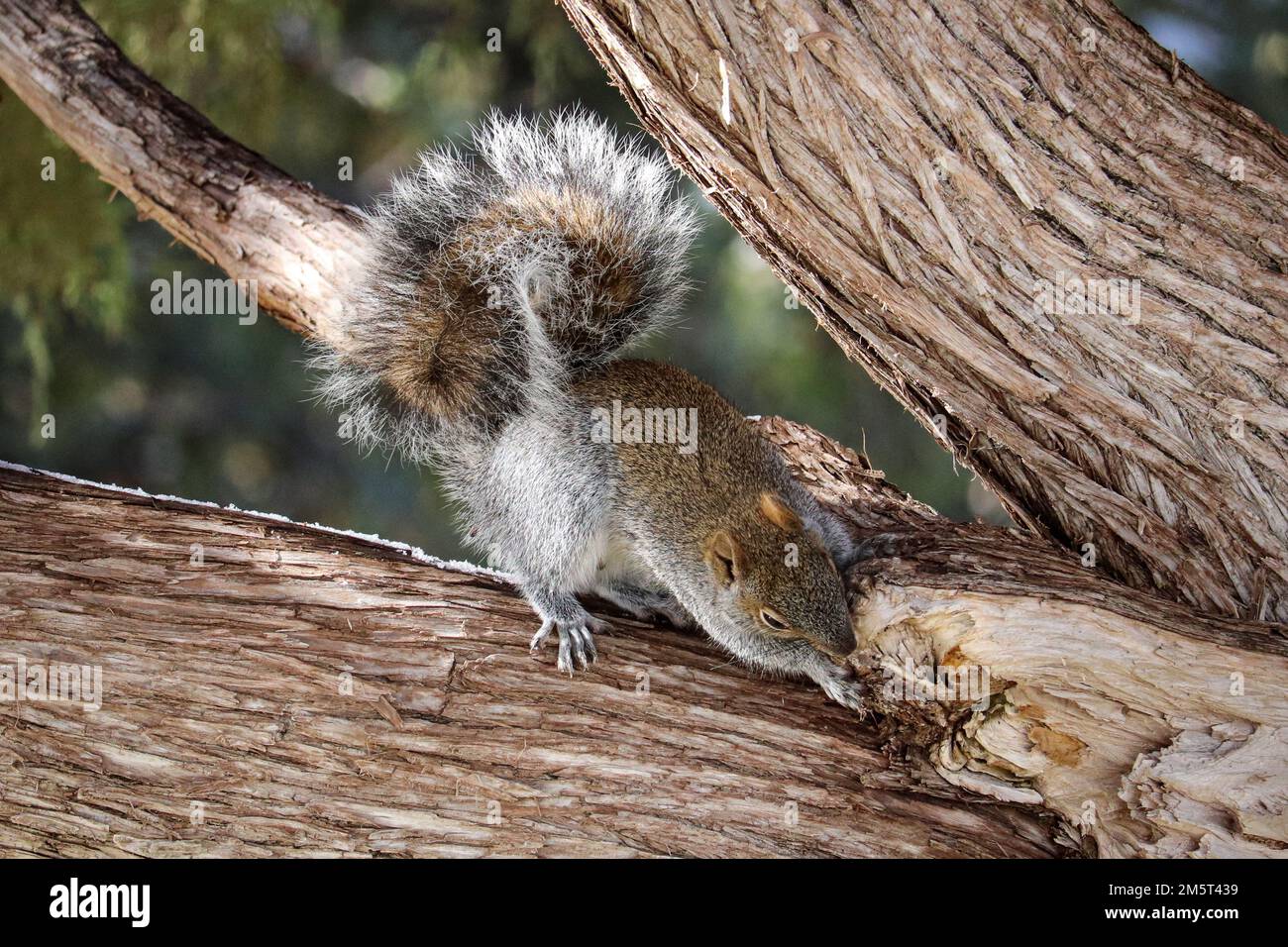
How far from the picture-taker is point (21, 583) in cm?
214

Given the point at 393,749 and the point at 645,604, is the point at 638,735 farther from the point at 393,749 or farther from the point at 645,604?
the point at 645,604

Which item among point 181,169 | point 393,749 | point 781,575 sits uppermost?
point 181,169

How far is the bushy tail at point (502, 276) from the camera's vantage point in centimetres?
243

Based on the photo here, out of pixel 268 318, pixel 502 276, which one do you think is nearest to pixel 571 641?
pixel 502 276

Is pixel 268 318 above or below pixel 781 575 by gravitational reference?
above

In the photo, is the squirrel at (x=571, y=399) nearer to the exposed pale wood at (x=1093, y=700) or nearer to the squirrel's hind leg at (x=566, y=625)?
the squirrel's hind leg at (x=566, y=625)

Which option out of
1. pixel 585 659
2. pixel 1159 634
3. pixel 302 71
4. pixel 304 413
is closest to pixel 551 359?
pixel 585 659

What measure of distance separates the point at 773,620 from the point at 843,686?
0.18 meters

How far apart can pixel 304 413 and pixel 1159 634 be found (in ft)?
18.8

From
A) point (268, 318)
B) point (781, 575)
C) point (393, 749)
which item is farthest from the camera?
point (268, 318)

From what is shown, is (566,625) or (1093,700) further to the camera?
(566,625)

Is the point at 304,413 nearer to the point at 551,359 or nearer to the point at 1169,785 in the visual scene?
the point at 551,359

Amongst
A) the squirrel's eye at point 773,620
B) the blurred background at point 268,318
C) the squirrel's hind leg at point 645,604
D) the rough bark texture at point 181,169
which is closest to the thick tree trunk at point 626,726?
the squirrel's eye at point 773,620

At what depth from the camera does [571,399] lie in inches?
95.8
